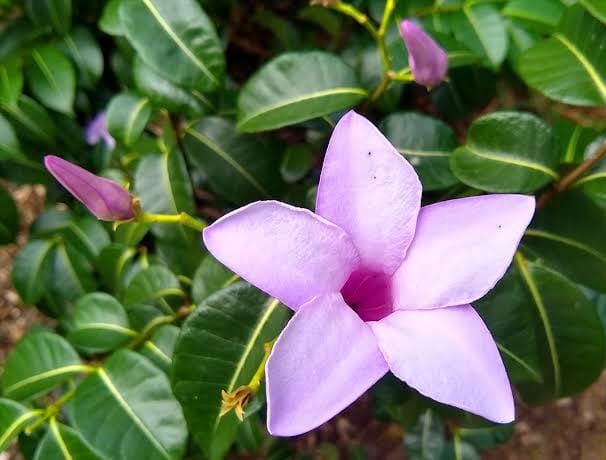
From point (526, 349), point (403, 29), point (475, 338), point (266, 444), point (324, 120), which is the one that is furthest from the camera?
point (266, 444)

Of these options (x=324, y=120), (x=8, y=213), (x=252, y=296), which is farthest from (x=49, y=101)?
(x=252, y=296)

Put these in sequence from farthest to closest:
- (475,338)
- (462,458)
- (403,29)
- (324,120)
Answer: (462,458) → (324,120) → (403,29) → (475,338)

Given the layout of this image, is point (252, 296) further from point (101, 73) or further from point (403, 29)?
point (101, 73)

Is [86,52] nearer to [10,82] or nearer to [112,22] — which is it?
[10,82]

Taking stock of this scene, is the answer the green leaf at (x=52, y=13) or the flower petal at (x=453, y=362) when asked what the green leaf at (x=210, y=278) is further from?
the green leaf at (x=52, y=13)

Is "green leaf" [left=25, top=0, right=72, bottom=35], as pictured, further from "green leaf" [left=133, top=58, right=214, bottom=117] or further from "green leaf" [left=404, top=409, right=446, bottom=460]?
"green leaf" [left=404, top=409, right=446, bottom=460]

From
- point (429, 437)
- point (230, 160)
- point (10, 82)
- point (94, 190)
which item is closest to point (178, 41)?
point (230, 160)

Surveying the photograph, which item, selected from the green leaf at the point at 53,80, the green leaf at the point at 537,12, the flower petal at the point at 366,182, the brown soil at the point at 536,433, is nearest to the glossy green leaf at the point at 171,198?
the green leaf at the point at 53,80

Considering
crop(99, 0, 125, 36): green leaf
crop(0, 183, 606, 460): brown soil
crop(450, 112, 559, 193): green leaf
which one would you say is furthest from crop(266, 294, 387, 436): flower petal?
crop(0, 183, 606, 460): brown soil
